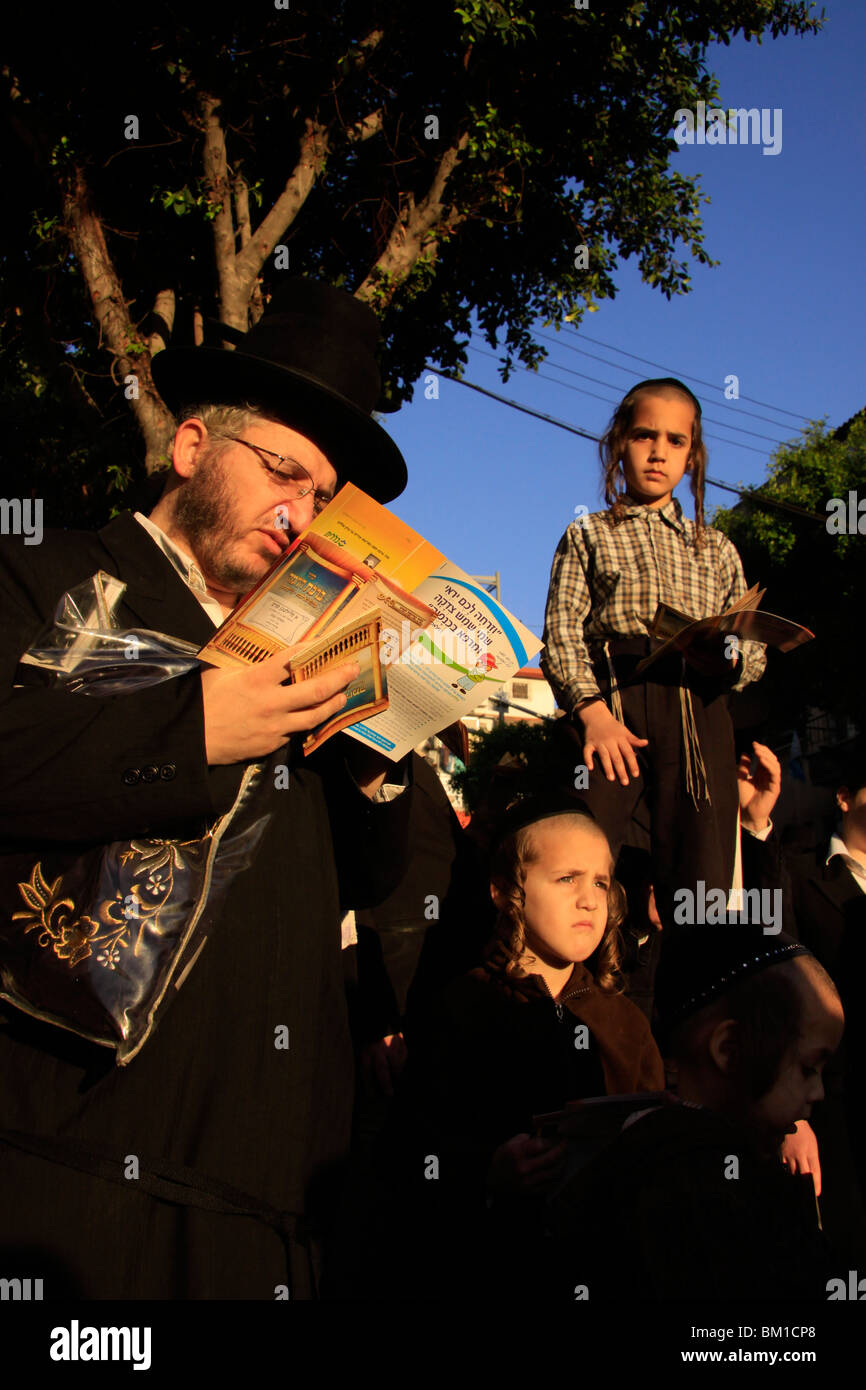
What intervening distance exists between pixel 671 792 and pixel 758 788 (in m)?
0.71

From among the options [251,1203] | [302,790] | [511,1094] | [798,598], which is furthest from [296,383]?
[798,598]

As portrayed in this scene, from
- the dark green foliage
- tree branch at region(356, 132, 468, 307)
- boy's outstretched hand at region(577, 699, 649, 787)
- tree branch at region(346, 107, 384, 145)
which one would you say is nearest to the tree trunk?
the dark green foliage

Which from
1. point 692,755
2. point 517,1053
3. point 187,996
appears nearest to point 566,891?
point 517,1053

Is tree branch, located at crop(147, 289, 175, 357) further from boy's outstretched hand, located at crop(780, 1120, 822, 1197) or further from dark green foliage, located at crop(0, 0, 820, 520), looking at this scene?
boy's outstretched hand, located at crop(780, 1120, 822, 1197)

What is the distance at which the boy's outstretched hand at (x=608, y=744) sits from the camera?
3.80 metres

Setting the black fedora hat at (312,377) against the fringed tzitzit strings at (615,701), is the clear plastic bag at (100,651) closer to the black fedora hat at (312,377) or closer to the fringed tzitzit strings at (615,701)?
the black fedora hat at (312,377)

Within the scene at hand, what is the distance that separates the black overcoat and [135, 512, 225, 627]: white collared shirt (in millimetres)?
221

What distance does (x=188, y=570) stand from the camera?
2.32 m

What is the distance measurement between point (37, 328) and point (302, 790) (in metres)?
8.63

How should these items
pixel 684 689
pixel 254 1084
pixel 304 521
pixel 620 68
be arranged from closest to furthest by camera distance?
pixel 254 1084
pixel 304 521
pixel 684 689
pixel 620 68

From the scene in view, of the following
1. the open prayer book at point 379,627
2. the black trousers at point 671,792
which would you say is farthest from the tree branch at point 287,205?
the open prayer book at point 379,627

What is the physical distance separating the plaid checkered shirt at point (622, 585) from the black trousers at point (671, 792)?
17cm

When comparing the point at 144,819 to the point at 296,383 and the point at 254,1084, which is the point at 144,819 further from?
the point at 296,383

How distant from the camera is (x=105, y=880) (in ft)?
5.65
